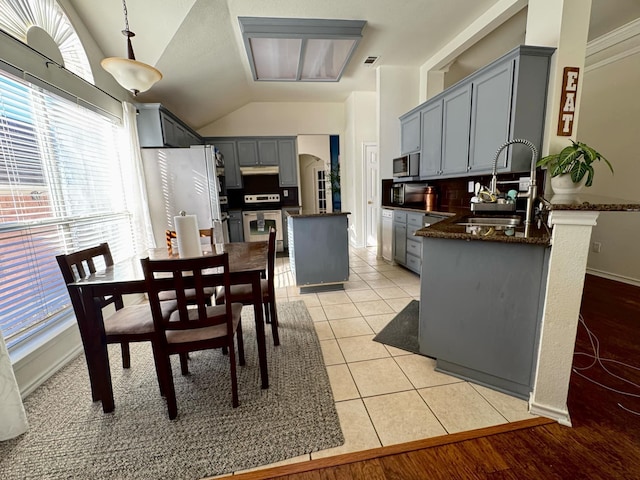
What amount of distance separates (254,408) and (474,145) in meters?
3.11

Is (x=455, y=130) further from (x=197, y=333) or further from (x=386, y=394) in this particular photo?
(x=197, y=333)

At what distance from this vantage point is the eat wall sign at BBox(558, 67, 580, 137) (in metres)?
2.18

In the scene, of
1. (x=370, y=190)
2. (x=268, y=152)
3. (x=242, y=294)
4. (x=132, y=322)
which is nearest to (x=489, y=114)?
(x=242, y=294)

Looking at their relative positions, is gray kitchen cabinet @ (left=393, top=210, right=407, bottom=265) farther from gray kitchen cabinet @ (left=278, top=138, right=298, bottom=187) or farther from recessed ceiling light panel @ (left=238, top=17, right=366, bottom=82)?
gray kitchen cabinet @ (left=278, top=138, right=298, bottom=187)

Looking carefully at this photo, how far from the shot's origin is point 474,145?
9.48 ft

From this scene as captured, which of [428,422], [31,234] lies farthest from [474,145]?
[31,234]

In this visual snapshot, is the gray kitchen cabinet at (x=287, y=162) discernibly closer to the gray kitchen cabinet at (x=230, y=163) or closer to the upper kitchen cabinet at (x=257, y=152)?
the upper kitchen cabinet at (x=257, y=152)

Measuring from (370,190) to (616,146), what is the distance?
3.37m

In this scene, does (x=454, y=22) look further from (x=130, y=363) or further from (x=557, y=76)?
(x=130, y=363)

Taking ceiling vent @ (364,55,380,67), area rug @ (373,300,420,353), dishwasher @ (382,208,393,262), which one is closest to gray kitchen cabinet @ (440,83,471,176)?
dishwasher @ (382,208,393,262)

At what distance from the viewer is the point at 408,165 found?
3963 mm

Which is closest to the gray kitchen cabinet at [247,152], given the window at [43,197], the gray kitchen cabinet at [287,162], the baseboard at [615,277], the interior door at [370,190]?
the gray kitchen cabinet at [287,162]

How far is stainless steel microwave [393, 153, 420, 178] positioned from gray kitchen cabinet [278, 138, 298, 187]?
7.37 feet

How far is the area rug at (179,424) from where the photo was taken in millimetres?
1242
